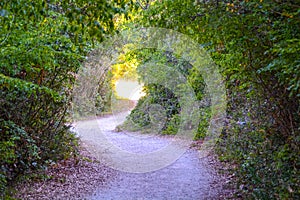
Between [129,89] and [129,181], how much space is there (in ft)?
→ 35.6

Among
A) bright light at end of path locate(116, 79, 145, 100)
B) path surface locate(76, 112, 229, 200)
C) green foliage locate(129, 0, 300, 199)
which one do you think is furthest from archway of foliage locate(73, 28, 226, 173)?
green foliage locate(129, 0, 300, 199)

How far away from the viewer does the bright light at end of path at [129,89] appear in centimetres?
1634

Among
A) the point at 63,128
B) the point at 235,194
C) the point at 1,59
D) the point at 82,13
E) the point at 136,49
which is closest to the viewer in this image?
the point at 82,13

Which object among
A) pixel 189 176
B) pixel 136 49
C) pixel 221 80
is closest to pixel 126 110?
pixel 136 49

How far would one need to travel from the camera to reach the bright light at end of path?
16344mm

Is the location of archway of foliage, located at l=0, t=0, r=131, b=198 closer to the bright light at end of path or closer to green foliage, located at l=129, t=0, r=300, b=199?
green foliage, located at l=129, t=0, r=300, b=199

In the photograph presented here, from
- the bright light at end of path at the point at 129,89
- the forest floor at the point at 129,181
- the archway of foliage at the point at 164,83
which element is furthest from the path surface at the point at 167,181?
the bright light at end of path at the point at 129,89

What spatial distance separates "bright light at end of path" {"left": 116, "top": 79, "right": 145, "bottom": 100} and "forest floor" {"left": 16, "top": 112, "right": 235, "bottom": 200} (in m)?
6.57

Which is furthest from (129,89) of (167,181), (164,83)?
(167,181)

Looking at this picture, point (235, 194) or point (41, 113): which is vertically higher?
point (41, 113)

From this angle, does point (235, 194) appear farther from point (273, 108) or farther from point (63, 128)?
point (63, 128)

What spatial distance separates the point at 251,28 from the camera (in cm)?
390

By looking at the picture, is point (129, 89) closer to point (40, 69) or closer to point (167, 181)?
point (167, 181)

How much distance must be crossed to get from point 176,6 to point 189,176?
386 cm
